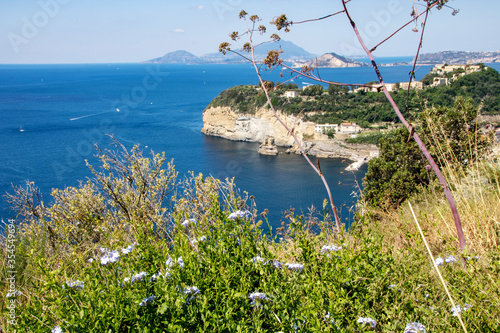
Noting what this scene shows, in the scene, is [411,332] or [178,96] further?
[178,96]

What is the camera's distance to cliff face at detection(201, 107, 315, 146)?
172 ft

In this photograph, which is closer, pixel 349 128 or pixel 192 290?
pixel 192 290

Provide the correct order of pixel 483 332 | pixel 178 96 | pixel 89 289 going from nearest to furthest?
pixel 483 332 → pixel 89 289 → pixel 178 96

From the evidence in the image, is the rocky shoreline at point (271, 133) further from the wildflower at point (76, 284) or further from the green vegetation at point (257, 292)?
→ the wildflower at point (76, 284)

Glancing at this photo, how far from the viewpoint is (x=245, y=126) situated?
56.1 metres

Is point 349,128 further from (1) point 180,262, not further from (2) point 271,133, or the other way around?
(1) point 180,262

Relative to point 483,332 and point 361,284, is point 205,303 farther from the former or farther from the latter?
point 483,332

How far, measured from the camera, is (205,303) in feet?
4.53

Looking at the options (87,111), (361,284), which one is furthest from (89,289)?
(87,111)

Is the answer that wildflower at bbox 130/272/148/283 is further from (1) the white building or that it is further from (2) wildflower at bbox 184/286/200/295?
(1) the white building

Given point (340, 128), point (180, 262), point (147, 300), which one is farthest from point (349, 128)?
point (147, 300)

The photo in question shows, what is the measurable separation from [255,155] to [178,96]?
48.3 meters

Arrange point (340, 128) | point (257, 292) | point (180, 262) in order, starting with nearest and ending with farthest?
point (257, 292), point (180, 262), point (340, 128)

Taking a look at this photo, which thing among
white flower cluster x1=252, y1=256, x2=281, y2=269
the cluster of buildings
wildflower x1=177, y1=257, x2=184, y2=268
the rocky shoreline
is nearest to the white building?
the cluster of buildings
